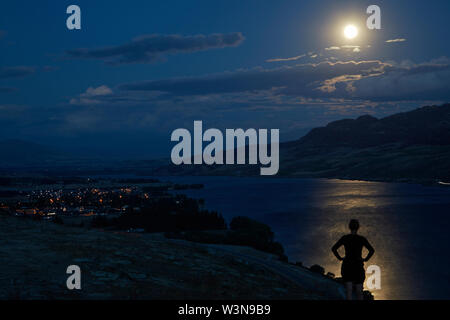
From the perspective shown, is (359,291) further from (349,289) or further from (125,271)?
(125,271)

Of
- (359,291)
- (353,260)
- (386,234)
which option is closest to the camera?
(359,291)

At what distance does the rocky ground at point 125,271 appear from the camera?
17.9m

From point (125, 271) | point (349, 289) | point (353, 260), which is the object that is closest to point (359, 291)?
point (349, 289)

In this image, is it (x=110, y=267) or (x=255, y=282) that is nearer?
(x=110, y=267)

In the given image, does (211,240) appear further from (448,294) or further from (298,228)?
(298,228)

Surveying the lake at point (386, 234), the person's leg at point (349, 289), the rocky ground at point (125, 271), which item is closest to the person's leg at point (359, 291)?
the person's leg at point (349, 289)

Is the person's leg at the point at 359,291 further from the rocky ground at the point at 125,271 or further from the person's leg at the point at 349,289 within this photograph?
the rocky ground at the point at 125,271

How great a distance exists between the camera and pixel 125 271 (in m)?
21.5

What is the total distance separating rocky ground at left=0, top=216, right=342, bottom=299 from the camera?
17.9m

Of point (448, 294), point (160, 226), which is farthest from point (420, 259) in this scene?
point (160, 226)

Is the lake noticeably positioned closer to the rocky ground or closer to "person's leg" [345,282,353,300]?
the rocky ground
